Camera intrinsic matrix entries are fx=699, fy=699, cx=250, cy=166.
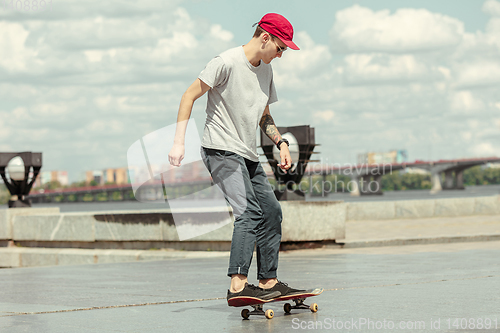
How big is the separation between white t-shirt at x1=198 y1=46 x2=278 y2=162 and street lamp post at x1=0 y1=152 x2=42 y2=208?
11.6 metres

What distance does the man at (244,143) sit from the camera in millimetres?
4051

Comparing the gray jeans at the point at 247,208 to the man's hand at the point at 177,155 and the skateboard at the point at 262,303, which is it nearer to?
the skateboard at the point at 262,303

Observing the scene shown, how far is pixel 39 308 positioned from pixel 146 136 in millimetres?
1354

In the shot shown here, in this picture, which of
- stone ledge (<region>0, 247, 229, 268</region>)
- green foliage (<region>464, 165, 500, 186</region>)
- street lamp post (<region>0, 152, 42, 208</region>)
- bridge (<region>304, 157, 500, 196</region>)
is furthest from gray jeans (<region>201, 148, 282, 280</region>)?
green foliage (<region>464, 165, 500, 186</region>)

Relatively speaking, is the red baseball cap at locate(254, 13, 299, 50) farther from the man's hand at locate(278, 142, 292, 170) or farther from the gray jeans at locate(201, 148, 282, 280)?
the gray jeans at locate(201, 148, 282, 280)

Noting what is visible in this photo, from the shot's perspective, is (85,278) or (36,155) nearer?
(85,278)

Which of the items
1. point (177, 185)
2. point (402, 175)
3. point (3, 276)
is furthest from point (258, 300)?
point (402, 175)

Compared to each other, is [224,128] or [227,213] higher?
[224,128]

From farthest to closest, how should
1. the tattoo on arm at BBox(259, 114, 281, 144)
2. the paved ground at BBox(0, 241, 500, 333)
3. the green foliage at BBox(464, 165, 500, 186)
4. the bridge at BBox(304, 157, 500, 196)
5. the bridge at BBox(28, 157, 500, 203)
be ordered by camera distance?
the green foliage at BBox(464, 165, 500, 186) → the bridge at BBox(28, 157, 500, 203) → the bridge at BBox(304, 157, 500, 196) → the tattoo on arm at BBox(259, 114, 281, 144) → the paved ground at BBox(0, 241, 500, 333)

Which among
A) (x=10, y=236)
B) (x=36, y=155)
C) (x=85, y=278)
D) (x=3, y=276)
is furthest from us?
(x=36, y=155)

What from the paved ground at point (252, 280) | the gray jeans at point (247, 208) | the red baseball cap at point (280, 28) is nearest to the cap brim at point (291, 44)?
the red baseball cap at point (280, 28)

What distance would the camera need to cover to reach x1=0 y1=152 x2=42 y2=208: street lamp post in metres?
14.9

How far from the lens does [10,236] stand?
1373 centimetres

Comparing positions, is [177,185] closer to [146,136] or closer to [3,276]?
[146,136]
